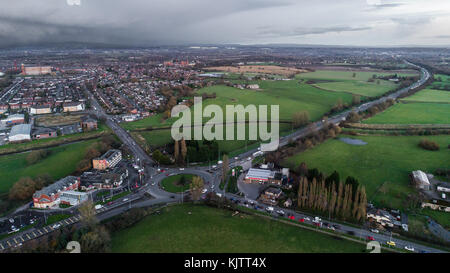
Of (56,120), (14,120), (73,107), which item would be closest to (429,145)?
(56,120)

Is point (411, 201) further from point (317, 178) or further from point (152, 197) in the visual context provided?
point (152, 197)

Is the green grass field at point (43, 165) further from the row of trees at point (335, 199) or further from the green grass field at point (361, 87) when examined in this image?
the green grass field at point (361, 87)

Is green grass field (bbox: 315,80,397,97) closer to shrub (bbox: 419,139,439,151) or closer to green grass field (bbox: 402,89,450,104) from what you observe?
green grass field (bbox: 402,89,450,104)

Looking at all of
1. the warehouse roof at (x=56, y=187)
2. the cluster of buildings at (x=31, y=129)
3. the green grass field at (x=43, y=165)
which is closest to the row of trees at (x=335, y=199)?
the warehouse roof at (x=56, y=187)

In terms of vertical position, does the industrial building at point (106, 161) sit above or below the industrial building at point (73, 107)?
below
